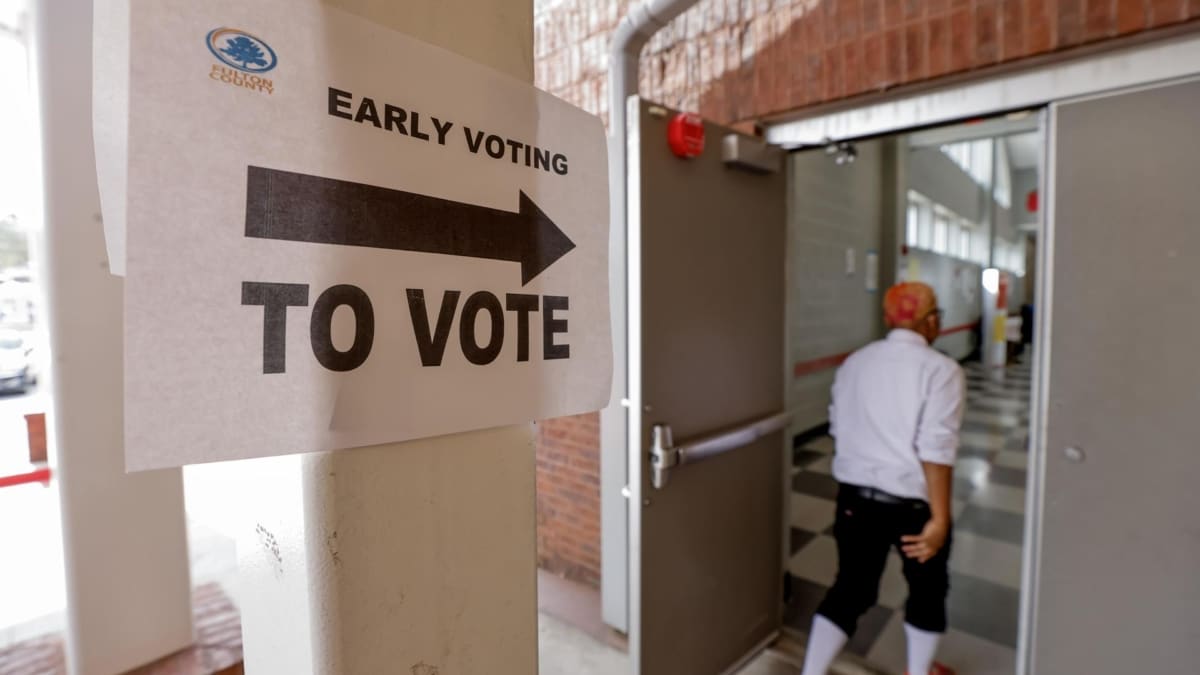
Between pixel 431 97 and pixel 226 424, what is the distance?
0.40 metres

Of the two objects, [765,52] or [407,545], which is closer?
[407,545]

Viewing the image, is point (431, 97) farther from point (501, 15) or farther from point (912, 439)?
point (912, 439)

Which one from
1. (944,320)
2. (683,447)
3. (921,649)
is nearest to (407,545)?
(683,447)

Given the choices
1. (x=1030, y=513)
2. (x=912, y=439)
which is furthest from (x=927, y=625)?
(x=912, y=439)

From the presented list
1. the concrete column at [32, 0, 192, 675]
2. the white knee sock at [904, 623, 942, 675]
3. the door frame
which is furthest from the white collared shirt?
the concrete column at [32, 0, 192, 675]

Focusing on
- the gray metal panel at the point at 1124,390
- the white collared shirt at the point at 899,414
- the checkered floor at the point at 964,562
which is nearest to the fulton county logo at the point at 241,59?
the white collared shirt at the point at 899,414

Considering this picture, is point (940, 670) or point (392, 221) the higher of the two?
point (392, 221)

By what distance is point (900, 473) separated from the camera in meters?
1.95

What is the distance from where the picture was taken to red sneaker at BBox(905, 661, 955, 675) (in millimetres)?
2217

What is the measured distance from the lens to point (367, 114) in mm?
573

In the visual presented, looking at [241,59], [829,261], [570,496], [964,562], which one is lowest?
[964,562]

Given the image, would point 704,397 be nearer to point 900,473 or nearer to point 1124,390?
point 900,473

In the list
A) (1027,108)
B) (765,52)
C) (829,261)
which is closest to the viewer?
(1027,108)

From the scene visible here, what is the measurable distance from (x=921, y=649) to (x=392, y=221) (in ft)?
7.75
